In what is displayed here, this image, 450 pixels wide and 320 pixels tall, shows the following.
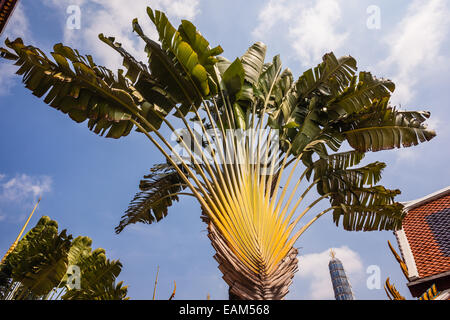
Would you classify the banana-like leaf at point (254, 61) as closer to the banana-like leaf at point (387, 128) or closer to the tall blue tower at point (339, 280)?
the banana-like leaf at point (387, 128)

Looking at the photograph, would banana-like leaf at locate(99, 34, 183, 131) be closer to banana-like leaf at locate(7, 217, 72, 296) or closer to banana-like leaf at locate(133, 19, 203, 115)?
banana-like leaf at locate(133, 19, 203, 115)

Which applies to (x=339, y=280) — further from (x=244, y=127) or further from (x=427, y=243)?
(x=244, y=127)

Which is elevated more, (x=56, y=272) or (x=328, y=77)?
(x=328, y=77)

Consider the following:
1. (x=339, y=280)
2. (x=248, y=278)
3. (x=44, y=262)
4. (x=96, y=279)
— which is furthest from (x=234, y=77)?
(x=339, y=280)

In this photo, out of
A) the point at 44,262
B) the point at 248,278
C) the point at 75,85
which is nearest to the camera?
the point at 248,278

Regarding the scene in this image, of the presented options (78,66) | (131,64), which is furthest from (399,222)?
(78,66)

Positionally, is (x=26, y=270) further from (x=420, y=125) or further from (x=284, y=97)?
(x=420, y=125)

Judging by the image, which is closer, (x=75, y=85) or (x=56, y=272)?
(x=75, y=85)

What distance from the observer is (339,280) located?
57656mm

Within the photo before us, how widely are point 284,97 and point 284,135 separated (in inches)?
30.2

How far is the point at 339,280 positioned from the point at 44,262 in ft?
210

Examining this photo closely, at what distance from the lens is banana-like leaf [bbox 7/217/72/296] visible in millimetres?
4340

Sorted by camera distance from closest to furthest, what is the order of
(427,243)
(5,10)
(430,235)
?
1. (5,10)
2. (427,243)
3. (430,235)
